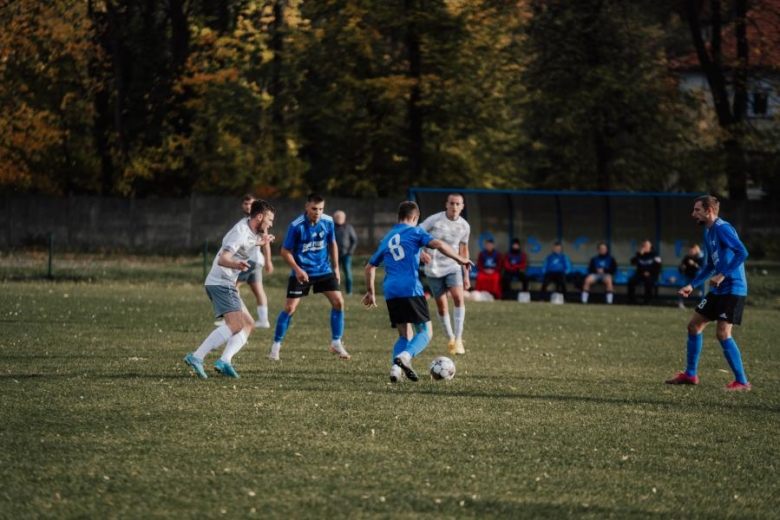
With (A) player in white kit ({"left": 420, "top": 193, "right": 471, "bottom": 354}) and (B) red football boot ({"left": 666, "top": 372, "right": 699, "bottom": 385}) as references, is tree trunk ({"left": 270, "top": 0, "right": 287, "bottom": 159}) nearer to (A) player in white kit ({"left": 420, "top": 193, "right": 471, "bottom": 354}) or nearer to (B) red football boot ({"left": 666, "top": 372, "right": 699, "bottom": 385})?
(A) player in white kit ({"left": 420, "top": 193, "right": 471, "bottom": 354})

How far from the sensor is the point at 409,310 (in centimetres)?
1121

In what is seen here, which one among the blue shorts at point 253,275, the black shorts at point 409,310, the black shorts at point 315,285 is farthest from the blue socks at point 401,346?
the blue shorts at point 253,275

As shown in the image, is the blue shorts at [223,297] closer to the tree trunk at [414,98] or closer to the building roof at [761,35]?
the tree trunk at [414,98]

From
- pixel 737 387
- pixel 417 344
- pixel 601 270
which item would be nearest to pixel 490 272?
pixel 601 270

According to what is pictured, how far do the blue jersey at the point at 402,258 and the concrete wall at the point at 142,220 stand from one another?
27.2m

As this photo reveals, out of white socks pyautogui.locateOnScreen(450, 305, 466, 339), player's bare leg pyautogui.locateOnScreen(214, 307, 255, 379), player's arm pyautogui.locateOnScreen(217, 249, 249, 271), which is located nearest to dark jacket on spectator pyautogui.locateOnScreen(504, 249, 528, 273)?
white socks pyautogui.locateOnScreen(450, 305, 466, 339)

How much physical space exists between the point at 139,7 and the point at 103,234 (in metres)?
8.36

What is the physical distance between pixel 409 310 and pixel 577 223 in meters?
19.2

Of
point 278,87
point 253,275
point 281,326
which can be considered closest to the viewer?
point 281,326

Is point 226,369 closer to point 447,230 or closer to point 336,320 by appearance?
point 336,320

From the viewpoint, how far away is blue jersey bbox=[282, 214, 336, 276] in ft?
44.4

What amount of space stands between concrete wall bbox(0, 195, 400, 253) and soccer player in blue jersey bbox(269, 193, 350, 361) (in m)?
24.6

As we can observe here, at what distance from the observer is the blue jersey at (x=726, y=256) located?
37.4 feet

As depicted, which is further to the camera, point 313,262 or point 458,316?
point 458,316
